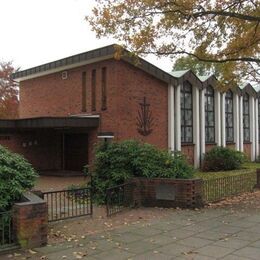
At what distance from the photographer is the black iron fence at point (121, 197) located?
471 inches

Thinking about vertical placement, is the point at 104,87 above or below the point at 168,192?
above

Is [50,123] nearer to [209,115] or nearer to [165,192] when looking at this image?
[165,192]

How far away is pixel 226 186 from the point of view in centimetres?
1434

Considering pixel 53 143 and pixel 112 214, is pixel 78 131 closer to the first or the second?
pixel 53 143

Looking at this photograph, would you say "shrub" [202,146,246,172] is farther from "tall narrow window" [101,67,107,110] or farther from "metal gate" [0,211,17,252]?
"metal gate" [0,211,17,252]

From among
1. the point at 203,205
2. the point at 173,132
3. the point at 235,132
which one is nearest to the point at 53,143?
the point at 173,132

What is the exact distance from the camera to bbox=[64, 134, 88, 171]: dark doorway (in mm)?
23998

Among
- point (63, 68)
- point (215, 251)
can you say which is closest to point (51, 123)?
point (63, 68)

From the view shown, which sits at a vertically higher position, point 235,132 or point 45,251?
point 235,132

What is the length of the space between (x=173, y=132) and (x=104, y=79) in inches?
196

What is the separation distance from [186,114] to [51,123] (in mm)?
8737

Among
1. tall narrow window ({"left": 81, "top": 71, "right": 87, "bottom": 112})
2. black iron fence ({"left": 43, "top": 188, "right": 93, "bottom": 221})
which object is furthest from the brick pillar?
tall narrow window ({"left": 81, "top": 71, "right": 87, "bottom": 112})

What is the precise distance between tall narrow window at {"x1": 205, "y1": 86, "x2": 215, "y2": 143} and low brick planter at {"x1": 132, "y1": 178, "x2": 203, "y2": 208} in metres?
15.5

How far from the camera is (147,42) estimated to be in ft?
49.5
